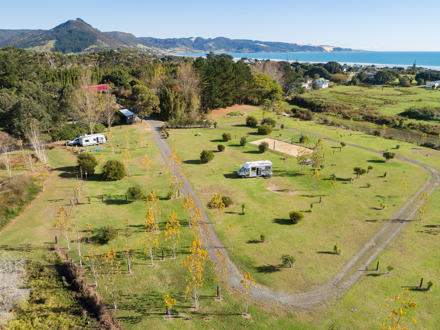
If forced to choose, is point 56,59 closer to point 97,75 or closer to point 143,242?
point 97,75

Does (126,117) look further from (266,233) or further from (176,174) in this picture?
(266,233)

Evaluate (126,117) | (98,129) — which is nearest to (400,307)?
(98,129)

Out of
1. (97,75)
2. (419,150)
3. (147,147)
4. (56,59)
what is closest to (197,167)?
(147,147)

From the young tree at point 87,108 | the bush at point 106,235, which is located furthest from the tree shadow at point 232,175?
the young tree at point 87,108

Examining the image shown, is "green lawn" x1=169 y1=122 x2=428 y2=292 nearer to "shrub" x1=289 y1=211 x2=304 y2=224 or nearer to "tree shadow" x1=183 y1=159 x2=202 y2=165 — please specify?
"tree shadow" x1=183 y1=159 x2=202 y2=165

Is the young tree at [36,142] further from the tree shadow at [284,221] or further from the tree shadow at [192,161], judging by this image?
the tree shadow at [284,221]

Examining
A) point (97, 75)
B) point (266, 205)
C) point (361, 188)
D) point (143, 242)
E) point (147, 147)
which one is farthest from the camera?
point (97, 75)
